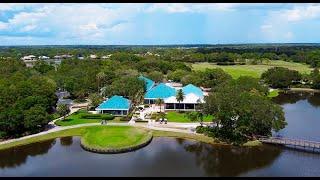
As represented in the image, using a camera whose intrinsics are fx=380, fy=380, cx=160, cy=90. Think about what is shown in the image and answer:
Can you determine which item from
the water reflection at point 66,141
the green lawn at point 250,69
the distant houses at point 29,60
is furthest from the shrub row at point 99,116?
the distant houses at point 29,60

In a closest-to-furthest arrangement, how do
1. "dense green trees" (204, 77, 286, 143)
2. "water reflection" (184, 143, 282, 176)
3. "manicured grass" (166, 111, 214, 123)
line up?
"water reflection" (184, 143, 282, 176)
"dense green trees" (204, 77, 286, 143)
"manicured grass" (166, 111, 214, 123)

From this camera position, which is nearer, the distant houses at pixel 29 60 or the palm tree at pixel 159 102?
the palm tree at pixel 159 102

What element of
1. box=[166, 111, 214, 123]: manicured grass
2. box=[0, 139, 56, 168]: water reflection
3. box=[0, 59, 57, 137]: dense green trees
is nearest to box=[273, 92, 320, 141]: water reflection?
box=[166, 111, 214, 123]: manicured grass

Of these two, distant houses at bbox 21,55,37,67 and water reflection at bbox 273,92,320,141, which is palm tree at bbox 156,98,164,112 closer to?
water reflection at bbox 273,92,320,141

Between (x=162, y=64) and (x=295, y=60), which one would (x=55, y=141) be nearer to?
(x=162, y=64)

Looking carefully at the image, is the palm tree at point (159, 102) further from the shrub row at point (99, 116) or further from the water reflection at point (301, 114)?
the water reflection at point (301, 114)

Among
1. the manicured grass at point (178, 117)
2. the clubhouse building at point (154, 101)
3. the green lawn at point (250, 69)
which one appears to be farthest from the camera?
the green lawn at point (250, 69)

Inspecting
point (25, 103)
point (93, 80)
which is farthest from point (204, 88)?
point (25, 103)

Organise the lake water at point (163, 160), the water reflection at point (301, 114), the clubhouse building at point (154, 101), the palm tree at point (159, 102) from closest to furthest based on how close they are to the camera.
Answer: the lake water at point (163, 160), the water reflection at point (301, 114), the clubhouse building at point (154, 101), the palm tree at point (159, 102)
